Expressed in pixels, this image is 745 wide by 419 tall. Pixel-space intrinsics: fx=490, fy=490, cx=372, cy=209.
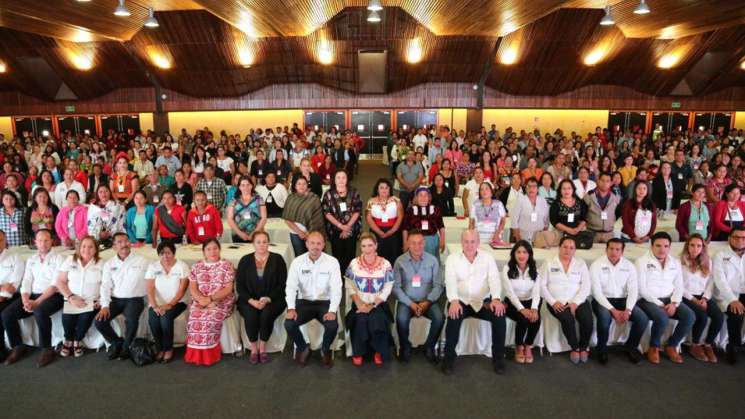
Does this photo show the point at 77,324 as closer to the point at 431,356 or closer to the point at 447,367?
the point at 431,356

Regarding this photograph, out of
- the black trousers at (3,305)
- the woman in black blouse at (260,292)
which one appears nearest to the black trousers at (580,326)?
the woman in black blouse at (260,292)

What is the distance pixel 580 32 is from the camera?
41.4ft

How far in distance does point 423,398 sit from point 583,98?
49.7 feet

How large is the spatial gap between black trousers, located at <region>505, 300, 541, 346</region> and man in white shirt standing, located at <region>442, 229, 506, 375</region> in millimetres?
174

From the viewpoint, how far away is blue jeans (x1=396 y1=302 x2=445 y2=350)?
407 cm

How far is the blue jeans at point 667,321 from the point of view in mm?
4105

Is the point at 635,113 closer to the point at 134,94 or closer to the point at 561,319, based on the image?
the point at 561,319

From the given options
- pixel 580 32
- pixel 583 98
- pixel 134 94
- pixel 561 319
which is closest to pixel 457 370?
pixel 561 319

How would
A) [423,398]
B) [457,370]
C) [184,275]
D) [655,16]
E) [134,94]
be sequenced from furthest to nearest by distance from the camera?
[134,94] → [655,16] → [184,275] → [457,370] → [423,398]

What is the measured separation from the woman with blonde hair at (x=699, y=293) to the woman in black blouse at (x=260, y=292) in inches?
140

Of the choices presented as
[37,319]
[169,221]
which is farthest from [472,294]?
[37,319]

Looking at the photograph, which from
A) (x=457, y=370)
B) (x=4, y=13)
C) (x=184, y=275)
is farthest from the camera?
(x=4, y=13)

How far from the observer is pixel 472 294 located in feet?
13.8

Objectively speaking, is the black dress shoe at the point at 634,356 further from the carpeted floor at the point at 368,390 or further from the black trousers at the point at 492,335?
the black trousers at the point at 492,335
